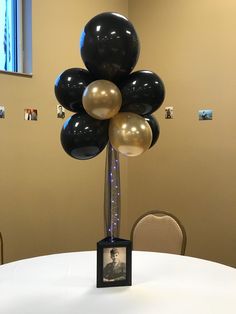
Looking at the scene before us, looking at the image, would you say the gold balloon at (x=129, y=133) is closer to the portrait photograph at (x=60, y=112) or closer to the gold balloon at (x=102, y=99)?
the gold balloon at (x=102, y=99)

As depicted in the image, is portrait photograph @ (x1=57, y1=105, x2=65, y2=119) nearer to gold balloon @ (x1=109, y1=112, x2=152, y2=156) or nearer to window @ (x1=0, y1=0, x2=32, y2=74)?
window @ (x1=0, y1=0, x2=32, y2=74)

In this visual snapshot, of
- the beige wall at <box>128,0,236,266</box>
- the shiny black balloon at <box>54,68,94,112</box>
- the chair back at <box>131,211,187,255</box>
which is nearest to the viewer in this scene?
the shiny black balloon at <box>54,68,94,112</box>

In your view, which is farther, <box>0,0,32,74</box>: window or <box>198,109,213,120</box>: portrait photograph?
<box>198,109,213,120</box>: portrait photograph

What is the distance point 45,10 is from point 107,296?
236 centimetres

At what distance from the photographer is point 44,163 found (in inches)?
118

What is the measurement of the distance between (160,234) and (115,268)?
86 centimetres

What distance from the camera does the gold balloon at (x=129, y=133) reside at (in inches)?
56.3

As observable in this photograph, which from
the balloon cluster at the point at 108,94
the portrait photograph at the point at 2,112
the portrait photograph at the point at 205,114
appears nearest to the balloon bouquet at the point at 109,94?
the balloon cluster at the point at 108,94

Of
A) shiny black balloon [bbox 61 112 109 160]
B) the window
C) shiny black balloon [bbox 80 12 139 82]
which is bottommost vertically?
shiny black balloon [bbox 61 112 109 160]

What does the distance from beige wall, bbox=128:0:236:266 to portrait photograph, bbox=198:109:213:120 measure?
0.14ft

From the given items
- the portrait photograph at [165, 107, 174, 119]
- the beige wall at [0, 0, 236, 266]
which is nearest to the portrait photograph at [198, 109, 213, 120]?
the beige wall at [0, 0, 236, 266]

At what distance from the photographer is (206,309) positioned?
4.33ft

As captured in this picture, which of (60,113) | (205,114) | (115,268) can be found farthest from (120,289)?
(205,114)

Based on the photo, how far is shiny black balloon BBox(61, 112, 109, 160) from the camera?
151cm
